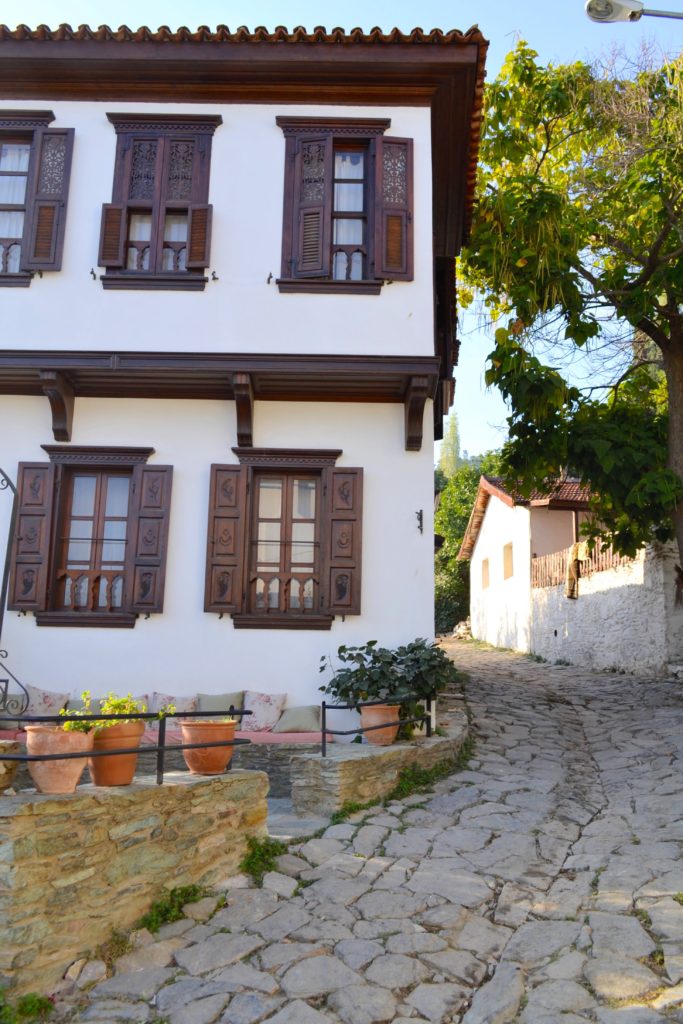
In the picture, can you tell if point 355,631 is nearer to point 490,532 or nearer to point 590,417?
point 590,417

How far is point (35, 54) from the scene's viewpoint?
8.11m

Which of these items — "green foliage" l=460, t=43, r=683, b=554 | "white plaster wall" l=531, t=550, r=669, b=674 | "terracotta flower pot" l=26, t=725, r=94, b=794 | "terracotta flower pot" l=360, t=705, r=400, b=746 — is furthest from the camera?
"white plaster wall" l=531, t=550, r=669, b=674

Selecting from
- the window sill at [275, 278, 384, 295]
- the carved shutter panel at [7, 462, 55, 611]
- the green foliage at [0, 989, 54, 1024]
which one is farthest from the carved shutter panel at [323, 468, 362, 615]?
the green foliage at [0, 989, 54, 1024]

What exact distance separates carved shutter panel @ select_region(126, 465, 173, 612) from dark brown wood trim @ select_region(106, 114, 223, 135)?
347 centimetres

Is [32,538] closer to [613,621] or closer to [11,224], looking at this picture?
[11,224]

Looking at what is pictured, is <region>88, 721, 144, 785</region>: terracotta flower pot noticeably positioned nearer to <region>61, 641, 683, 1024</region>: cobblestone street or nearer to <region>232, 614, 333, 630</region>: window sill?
<region>61, 641, 683, 1024</region>: cobblestone street

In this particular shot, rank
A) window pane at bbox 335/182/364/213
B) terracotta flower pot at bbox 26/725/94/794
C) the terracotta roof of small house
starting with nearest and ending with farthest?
1. terracotta flower pot at bbox 26/725/94/794
2. window pane at bbox 335/182/364/213
3. the terracotta roof of small house

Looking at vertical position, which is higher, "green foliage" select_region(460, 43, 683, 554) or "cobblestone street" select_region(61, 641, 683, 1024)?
"green foliage" select_region(460, 43, 683, 554)

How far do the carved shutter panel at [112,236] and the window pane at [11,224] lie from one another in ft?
3.04

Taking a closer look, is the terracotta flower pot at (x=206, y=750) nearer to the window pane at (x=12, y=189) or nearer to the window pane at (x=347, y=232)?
the window pane at (x=347, y=232)

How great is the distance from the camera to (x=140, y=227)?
8.46 metres

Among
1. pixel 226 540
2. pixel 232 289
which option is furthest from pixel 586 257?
pixel 226 540

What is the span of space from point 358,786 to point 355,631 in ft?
5.90

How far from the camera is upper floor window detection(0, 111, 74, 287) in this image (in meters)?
8.12
